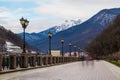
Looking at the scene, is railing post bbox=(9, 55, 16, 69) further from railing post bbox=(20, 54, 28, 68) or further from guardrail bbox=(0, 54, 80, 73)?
railing post bbox=(20, 54, 28, 68)

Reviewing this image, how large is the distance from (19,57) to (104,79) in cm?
1869

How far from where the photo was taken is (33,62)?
161ft

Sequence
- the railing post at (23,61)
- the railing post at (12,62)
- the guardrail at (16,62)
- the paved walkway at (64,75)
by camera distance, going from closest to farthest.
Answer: the paved walkway at (64,75) → the guardrail at (16,62) → the railing post at (12,62) → the railing post at (23,61)

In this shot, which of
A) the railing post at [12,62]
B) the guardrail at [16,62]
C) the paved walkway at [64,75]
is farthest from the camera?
the railing post at [12,62]

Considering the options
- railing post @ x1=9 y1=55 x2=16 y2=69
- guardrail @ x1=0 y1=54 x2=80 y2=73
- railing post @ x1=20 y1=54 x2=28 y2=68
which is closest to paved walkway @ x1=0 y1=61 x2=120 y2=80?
guardrail @ x1=0 y1=54 x2=80 y2=73

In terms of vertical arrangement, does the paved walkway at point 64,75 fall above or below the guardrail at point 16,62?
below

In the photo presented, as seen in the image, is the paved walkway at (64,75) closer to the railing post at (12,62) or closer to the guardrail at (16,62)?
the guardrail at (16,62)

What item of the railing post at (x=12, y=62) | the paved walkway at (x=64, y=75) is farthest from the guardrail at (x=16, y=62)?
the paved walkway at (x=64, y=75)

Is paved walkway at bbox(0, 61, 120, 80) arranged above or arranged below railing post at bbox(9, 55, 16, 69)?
below

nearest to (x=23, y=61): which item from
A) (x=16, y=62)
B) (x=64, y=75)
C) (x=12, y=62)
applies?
(x=16, y=62)

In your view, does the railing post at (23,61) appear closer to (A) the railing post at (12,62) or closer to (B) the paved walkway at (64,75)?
(A) the railing post at (12,62)

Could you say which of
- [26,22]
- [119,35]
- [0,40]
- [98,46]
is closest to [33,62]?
[26,22]

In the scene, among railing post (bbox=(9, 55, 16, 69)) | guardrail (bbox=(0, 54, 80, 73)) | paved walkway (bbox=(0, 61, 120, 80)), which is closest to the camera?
paved walkway (bbox=(0, 61, 120, 80))

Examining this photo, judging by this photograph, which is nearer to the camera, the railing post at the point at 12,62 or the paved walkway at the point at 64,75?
the paved walkway at the point at 64,75
